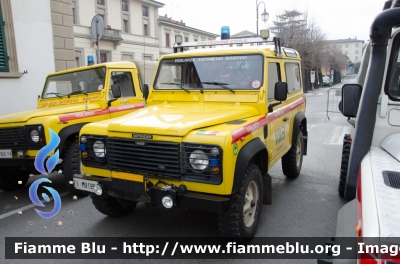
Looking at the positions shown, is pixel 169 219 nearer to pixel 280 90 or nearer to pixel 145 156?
pixel 145 156

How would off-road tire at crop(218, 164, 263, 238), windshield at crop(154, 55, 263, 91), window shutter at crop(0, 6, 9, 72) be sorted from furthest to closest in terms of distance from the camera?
window shutter at crop(0, 6, 9, 72), windshield at crop(154, 55, 263, 91), off-road tire at crop(218, 164, 263, 238)

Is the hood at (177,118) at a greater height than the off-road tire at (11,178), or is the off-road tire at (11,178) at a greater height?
the hood at (177,118)

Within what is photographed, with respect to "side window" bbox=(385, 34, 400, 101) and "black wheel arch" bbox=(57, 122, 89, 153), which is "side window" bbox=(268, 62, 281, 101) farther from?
"black wheel arch" bbox=(57, 122, 89, 153)

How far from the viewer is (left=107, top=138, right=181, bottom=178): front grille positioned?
3.04 m

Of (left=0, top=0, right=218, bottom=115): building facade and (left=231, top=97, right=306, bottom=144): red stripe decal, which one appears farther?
(left=0, top=0, right=218, bottom=115): building facade

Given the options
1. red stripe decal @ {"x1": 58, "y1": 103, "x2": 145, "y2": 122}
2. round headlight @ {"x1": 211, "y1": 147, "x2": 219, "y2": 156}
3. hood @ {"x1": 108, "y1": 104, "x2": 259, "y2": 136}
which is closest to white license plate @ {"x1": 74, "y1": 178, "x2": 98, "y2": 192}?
hood @ {"x1": 108, "y1": 104, "x2": 259, "y2": 136}

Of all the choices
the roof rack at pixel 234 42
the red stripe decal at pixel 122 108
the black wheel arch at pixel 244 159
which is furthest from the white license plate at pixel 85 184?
the roof rack at pixel 234 42

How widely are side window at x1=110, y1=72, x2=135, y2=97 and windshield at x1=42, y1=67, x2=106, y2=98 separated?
0.76 ft

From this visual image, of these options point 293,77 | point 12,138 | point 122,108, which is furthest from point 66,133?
point 293,77

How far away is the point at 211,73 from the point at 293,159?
2.25 meters

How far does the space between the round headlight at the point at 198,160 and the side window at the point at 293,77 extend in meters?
2.71

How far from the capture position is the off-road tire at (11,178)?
5.42 metres

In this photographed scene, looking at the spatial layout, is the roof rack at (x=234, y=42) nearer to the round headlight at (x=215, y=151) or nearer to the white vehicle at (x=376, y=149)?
the white vehicle at (x=376, y=149)

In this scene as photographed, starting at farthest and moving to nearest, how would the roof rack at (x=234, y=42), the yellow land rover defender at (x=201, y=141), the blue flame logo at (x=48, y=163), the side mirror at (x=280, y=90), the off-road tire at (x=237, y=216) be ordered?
the roof rack at (x=234, y=42) < the blue flame logo at (x=48, y=163) < the side mirror at (x=280, y=90) < the off-road tire at (x=237, y=216) < the yellow land rover defender at (x=201, y=141)
